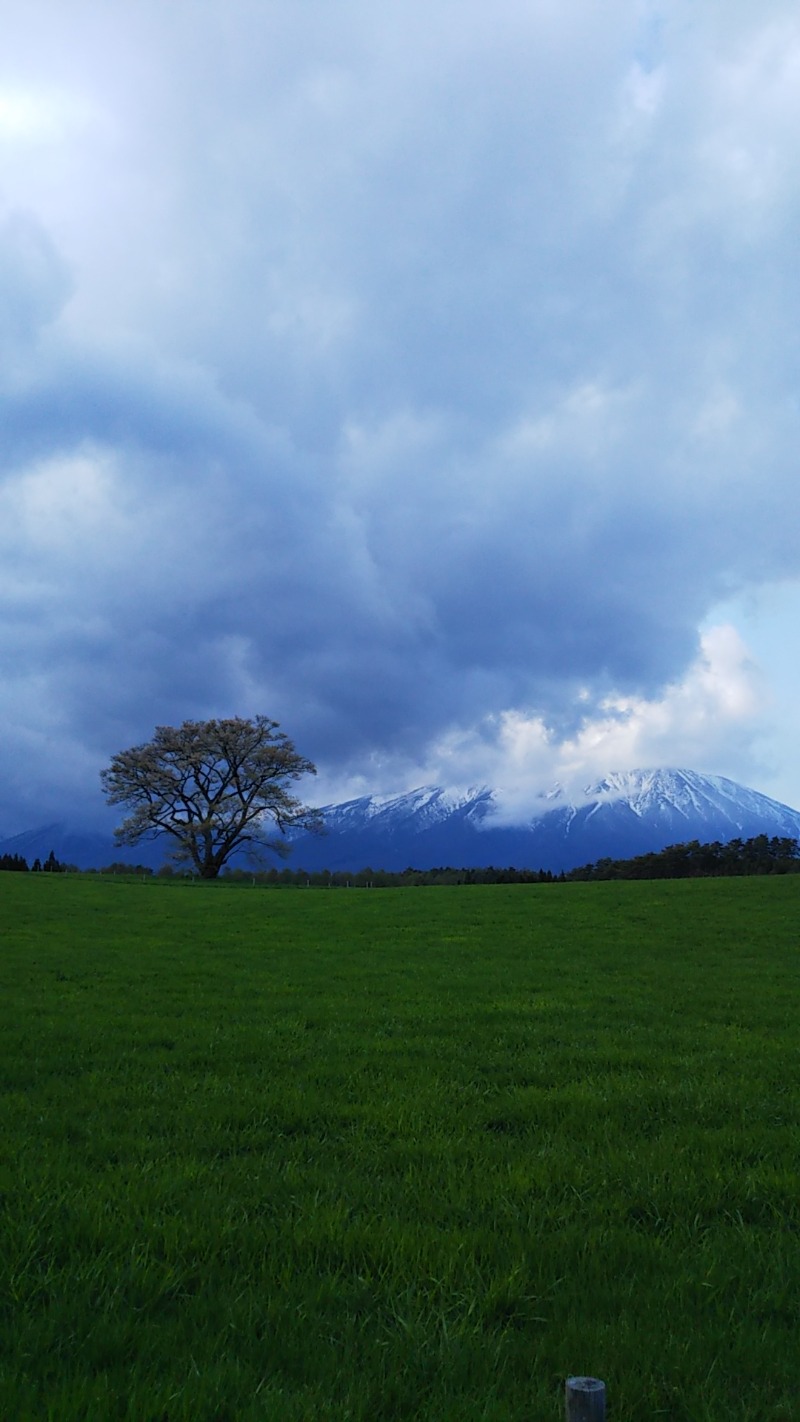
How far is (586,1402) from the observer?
2799 millimetres

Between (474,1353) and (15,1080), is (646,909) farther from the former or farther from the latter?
(474,1353)

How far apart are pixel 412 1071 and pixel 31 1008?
8.24 metres

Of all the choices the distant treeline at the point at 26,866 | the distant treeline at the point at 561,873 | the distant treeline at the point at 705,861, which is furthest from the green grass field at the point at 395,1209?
the distant treeline at the point at 26,866

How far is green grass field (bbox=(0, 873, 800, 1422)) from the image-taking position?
4.22m

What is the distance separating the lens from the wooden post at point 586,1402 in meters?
2.78

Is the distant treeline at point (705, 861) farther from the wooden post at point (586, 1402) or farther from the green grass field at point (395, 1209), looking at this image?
the wooden post at point (586, 1402)

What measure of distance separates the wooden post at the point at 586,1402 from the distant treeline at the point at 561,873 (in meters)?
79.0

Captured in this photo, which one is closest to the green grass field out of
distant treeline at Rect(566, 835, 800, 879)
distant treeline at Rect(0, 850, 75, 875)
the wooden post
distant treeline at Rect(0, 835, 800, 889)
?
the wooden post

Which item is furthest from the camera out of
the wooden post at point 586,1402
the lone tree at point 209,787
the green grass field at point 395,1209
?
the lone tree at point 209,787

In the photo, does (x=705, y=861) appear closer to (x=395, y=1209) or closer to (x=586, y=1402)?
(x=395, y=1209)

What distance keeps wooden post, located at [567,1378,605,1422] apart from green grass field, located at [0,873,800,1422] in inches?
57.7

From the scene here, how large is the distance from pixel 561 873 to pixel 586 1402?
85220 millimetres

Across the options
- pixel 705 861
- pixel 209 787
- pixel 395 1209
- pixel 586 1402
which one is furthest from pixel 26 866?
pixel 586 1402

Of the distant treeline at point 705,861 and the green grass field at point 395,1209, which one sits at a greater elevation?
the distant treeline at point 705,861
